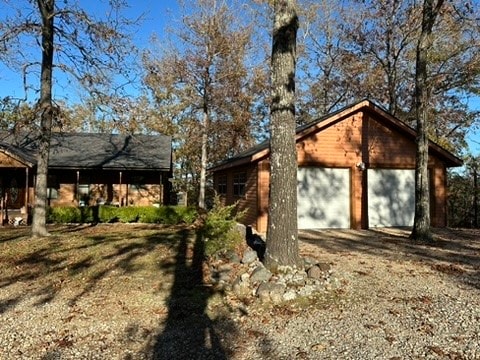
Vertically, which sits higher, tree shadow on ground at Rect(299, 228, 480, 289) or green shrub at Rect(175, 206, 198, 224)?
green shrub at Rect(175, 206, 198, 224)

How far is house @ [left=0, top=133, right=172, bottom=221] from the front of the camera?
18.1 m

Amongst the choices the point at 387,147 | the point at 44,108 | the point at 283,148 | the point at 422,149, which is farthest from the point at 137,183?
the point at 283,148

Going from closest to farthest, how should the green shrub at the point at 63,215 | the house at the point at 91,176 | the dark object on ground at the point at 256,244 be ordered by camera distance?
the dark object on ground at the point at 256,244 → the green shrub at the point at 63,215 → the house at the point at 91,176

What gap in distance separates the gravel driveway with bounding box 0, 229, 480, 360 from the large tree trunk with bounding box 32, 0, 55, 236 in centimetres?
455

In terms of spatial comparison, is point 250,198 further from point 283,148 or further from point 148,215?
point 283,148

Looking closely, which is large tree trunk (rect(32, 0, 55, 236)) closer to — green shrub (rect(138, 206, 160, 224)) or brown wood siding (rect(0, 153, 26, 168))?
green shrub (rect(138, 206, 160, 224))

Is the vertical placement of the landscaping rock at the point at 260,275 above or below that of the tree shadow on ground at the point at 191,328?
above

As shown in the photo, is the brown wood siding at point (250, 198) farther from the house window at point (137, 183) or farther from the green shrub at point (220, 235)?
the house window at point (137, 183)

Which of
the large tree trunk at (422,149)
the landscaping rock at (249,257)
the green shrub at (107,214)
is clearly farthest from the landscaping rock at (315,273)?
the green shrub at (107,214)

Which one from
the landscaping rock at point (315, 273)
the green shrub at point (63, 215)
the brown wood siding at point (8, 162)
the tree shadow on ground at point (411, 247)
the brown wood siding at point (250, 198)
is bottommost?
the tree shadow on ground at point (411, 247)

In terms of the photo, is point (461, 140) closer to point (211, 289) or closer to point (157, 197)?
point (157, 197)

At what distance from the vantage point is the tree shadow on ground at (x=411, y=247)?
23.8 ft

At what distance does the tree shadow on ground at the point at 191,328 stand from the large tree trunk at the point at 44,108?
20.2 feet

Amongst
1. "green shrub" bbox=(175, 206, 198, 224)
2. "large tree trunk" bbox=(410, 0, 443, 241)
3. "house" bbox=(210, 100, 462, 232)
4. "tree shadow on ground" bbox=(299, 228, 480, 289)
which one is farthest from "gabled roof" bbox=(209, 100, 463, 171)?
"tree shadow on ground" bbox=(299, 228, 480, 289)
